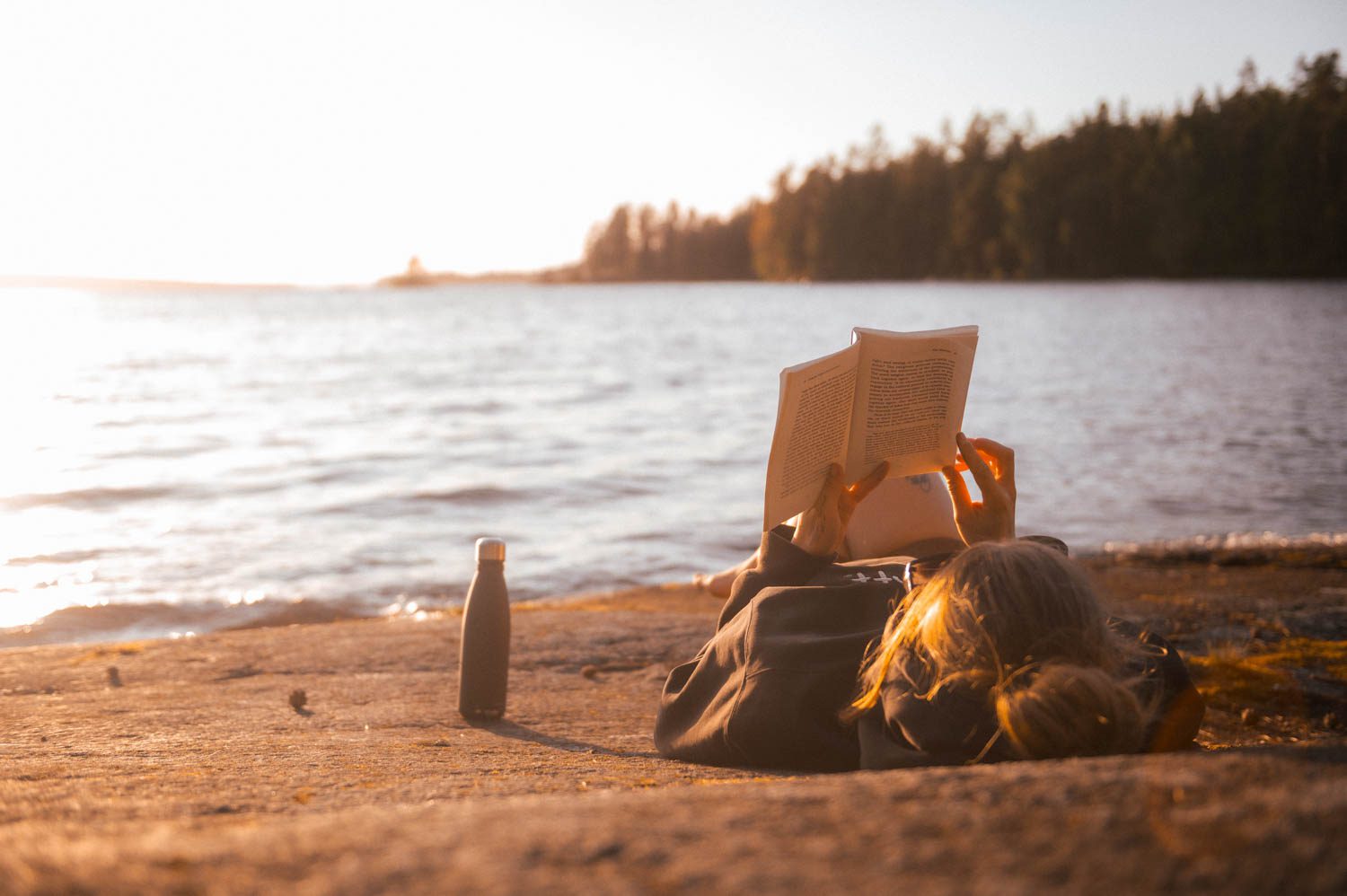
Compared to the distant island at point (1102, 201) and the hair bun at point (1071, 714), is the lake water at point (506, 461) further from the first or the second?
the distant island at point (1102, 201)

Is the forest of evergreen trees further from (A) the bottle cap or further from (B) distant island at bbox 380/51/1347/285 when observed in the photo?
(A) the bottle cap

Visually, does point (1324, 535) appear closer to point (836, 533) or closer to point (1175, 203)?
point (836, 533)

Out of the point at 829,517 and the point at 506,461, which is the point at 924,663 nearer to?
the point at 829,517

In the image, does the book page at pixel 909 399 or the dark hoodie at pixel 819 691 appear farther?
the book page at pixel 909 399

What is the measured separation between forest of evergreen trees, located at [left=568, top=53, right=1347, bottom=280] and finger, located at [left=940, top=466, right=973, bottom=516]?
76.8 meters

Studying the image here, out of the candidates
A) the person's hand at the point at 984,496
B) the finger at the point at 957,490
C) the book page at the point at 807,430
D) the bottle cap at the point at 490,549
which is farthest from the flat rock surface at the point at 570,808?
the finger at the point at 957,490

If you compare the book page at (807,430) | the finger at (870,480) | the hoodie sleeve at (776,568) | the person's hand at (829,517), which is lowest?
the hoodie sleeve at (776,568)

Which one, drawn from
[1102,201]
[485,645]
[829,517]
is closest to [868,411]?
[829,517]

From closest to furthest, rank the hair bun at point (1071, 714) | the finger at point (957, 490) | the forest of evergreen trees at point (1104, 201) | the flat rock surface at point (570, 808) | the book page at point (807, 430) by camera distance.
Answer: the flat rock surface at point (570, 808), the hair bun at point (1071, 714), the book page at point (807, 430), the finger at point (957, 490), the forest of evergreen trees at point (1104, 201)

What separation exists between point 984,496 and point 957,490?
18 cm

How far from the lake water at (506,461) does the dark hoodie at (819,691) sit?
4994 millimetres

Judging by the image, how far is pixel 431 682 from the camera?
464cm

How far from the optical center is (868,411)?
304cm

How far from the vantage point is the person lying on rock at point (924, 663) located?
7.21 ft
